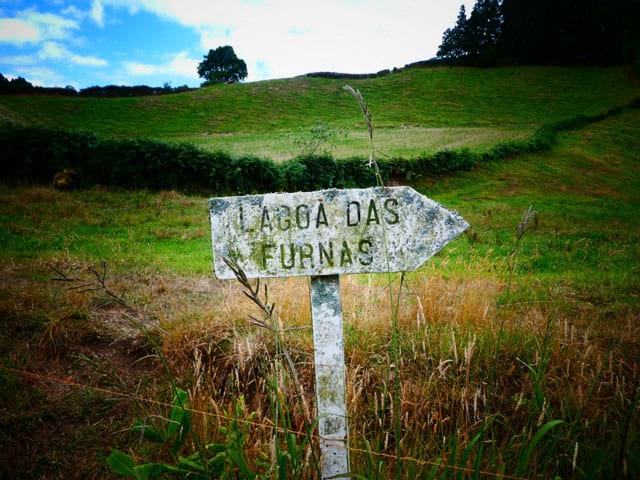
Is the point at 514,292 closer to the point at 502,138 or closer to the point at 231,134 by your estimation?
the point at 502,138

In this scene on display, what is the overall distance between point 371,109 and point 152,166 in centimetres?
2791

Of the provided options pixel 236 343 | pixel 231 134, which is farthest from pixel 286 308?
pixel 231 134

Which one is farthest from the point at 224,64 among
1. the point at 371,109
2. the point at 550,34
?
the point at 550,34

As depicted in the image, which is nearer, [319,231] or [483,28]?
[319,231]

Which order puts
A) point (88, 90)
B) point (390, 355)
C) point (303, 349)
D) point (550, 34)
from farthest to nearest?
1. point (550, 34)
2. point (88, 90)
3. point (303, 349)
4. point (390, 355)

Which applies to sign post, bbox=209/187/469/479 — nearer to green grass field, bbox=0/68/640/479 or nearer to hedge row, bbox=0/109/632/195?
green grass field, bbox=0/68/640/479

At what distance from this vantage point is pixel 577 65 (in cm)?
4688

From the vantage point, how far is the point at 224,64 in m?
70.8

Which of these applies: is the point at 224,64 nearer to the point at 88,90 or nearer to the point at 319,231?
the point at 88,90

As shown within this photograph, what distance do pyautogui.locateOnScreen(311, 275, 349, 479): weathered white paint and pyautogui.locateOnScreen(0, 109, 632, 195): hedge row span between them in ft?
46.2

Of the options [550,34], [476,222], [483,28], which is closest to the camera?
[476,222]

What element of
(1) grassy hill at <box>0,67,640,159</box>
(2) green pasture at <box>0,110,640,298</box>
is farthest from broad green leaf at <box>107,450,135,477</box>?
(1) grassy hill at <box>0,67,640,159</box>

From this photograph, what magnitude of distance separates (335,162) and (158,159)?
7.80 meters

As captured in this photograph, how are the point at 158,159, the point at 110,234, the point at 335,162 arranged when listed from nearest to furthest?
the point at 110,234
the point at 158,159
the point at 335,162
